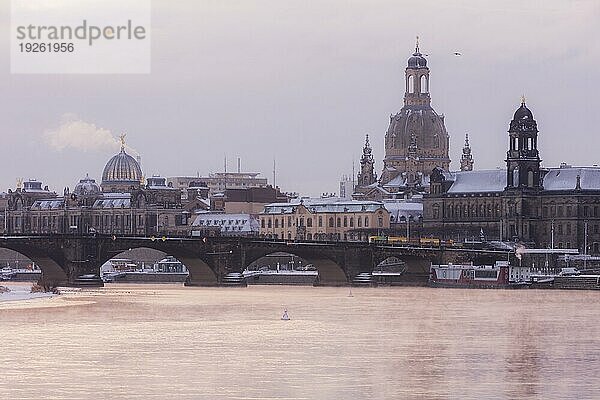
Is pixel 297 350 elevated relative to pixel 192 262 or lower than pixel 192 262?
lower

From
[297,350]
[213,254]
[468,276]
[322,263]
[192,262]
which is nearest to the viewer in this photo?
[297,350]

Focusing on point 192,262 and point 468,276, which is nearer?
point 192,262

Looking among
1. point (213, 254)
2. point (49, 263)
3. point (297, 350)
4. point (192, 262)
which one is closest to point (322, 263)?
point (192, 262)

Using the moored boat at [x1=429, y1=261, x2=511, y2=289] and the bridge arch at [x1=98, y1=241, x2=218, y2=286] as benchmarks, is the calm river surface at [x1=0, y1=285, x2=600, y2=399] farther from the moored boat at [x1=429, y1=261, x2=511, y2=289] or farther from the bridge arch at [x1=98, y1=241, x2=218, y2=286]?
the moored boat at [x1=429, y1=261, x2=511, y2=289]

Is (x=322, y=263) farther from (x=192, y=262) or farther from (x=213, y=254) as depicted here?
(x=213, y=254)

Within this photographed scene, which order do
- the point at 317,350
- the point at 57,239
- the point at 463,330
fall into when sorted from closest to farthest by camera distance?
the point at 317,350 < the point at 463,330 < the point at 57,239

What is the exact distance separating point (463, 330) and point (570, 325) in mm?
7627

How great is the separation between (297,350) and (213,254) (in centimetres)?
9227

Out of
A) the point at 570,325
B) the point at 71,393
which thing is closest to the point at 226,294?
the point at 570,325

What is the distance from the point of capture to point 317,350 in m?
75.9

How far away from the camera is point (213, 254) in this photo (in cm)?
16750

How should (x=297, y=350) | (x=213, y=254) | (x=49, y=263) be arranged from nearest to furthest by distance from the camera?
(x=297, y=350)
(x=49, y=263)
(x=213, y=254)

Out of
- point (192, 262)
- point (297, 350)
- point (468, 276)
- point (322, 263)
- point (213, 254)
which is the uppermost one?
point (213, 254)

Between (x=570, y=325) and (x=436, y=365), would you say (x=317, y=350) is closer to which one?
(x=436, y=365)
